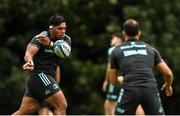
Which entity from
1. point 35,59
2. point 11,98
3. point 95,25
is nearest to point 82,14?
point 95,25

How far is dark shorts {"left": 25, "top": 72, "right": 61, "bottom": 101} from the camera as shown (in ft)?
31.9

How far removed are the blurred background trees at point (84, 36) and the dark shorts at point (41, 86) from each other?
36.2 ft

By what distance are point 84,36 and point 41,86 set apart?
12.4m

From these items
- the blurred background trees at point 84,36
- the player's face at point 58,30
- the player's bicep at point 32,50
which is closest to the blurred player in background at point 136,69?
the player's face at point 58,30

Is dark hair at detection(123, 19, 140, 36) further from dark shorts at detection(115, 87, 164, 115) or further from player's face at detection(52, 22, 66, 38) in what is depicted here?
player's face at detection(52, 22, 66, 38)

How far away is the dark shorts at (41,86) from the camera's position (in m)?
9.71

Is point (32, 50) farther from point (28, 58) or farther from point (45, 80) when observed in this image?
point (45, 80)

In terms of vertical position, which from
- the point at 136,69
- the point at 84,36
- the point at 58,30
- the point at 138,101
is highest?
the point at 58,30

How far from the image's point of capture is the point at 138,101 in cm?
923

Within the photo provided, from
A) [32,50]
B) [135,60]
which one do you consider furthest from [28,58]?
[135,60]

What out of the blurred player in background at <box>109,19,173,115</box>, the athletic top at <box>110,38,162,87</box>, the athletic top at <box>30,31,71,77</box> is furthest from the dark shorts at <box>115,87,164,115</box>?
the athletic top at <box>30,31,71,77</box>

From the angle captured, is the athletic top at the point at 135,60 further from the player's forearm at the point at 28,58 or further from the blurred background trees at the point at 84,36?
the blurred background trees at the point at 84,36

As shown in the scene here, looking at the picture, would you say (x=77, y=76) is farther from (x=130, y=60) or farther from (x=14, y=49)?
(x=130, y=60)

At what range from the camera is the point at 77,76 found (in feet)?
72.3
